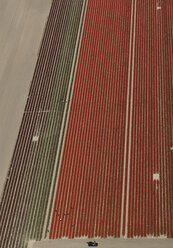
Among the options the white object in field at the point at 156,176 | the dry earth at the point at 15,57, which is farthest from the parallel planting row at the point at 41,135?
the white object in field at the point at 156,176

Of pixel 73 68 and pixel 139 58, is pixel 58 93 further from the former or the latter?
pixel 139 58

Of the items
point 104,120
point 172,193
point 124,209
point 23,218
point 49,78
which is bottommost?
point 23,218

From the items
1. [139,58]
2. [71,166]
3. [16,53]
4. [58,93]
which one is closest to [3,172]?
[71,166]

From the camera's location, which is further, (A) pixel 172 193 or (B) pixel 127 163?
(B) pixel 127 163

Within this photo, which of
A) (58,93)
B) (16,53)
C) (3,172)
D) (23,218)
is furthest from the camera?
(16,53)

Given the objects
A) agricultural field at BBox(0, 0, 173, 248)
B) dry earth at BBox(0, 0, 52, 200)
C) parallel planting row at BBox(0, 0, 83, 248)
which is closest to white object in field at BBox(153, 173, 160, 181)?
agricultural field at BBox(0, 0, 173, 248)

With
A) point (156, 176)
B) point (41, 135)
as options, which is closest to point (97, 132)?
point (41, 135)

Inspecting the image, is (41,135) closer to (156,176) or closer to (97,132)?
(97,132)
